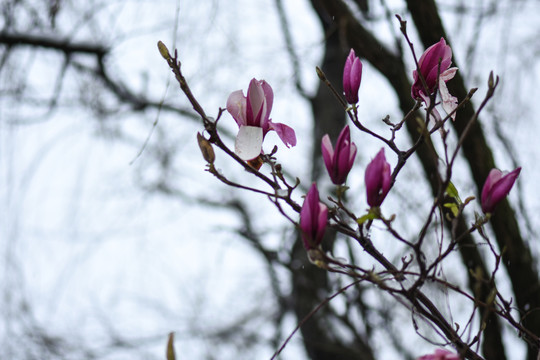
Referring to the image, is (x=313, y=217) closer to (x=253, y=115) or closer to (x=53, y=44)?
(x=253, y=115)

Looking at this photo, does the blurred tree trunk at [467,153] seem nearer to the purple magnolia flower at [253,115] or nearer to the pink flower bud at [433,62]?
the pink flower bud at [433,62]

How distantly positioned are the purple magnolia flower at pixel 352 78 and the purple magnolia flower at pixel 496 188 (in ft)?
0.64

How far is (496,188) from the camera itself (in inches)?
24.3

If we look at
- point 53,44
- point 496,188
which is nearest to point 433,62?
point 496,188

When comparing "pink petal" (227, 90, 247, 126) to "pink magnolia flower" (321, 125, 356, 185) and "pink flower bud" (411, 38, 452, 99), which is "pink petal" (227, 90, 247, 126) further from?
"pink flower bud" (411, 38, 452, 99)

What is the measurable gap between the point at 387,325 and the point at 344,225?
1928mm

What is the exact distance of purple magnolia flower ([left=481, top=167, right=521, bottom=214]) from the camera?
0.61 m

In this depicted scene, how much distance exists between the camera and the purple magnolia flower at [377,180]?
59 centimetres

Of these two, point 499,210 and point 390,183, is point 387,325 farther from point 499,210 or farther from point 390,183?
point 390,183

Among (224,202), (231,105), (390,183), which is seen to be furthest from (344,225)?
(224,202)

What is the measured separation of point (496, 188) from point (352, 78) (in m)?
0.22

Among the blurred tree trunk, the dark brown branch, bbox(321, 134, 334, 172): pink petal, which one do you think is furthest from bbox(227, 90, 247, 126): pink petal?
the dark brown branch

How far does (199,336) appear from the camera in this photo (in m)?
3.15

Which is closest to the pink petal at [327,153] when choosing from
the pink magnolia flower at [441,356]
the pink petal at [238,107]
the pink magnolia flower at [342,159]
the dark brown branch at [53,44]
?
the pink magnolia flower at [342,159]
